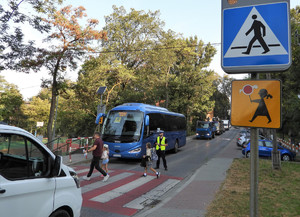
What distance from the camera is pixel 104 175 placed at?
878 centimetres

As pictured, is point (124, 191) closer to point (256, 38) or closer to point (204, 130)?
point (256, 38)

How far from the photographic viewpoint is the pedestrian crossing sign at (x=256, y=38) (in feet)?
7.68

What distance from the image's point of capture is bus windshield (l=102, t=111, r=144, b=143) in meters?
13.0

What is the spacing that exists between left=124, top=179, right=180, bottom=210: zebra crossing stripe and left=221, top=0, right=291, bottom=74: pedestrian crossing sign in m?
5.02

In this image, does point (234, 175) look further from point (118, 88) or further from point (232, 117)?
point (118, 88)

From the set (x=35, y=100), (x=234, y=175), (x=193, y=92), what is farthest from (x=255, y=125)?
(x=35, y=100)

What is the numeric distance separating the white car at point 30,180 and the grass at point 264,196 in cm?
341

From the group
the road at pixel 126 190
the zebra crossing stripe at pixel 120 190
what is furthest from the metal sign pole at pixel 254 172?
the zebra crossing stripe at pixel 120 190

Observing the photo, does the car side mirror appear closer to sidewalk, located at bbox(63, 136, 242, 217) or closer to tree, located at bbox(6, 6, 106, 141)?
sidewalk, located at bbox(63, 136, 242, 217)

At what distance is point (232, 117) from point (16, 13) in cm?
1040

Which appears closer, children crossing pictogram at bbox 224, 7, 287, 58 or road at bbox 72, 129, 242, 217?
children crossing pictogram at bbox 224, 7, 287, 58

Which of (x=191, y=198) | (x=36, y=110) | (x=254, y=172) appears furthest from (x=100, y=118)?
(x=36, y=110)

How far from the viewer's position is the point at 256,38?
247 centimetres

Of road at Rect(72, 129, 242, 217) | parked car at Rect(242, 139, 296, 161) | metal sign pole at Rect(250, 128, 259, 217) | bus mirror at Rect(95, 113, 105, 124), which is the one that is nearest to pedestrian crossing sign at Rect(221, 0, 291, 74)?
metal sign pole at Rect(250, 128, 259, 217)
